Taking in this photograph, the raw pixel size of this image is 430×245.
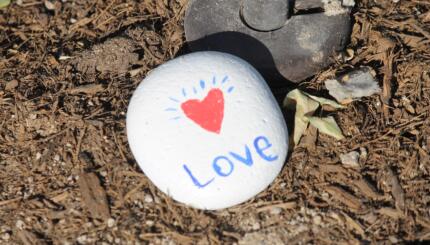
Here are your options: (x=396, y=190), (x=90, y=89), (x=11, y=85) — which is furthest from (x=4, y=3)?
(x=396, y=190)

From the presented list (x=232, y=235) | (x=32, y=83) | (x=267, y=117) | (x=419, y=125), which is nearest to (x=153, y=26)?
(x=32, y=83)

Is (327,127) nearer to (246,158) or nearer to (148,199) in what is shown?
Result: (246,158)

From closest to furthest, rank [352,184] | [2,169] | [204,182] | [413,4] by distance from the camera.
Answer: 1. [204,182]
2. [352,184]
3. [2,169]
4. [413,4]

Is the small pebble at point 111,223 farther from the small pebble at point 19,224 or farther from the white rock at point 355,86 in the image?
the white rock at point 355,86

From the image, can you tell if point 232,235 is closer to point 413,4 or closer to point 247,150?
point 247,150

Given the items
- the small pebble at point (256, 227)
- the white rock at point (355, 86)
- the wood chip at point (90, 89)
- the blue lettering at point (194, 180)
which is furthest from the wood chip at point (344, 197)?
the wood chip at point (90, 89)
